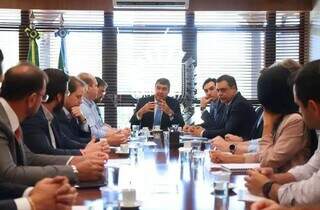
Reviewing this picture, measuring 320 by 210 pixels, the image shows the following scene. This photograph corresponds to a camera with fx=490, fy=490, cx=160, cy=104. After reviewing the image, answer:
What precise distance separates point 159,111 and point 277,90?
137 inches

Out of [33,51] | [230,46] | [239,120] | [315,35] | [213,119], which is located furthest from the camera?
[230,46]

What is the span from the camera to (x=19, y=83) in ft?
7.57

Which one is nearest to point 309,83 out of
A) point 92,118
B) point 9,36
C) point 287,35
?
point 92,118

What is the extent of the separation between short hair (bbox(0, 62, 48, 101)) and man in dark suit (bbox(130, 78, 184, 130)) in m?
3.59

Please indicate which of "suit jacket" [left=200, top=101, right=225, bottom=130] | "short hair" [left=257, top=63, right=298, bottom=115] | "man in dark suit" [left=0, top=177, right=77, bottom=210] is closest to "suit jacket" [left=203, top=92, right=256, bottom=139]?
"suit jacket" [left=200, top=101, right=225, bottom=130]

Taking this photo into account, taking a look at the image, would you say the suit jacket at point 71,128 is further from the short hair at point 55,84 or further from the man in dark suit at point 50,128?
the short hair at point 55,84

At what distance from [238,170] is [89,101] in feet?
9.31

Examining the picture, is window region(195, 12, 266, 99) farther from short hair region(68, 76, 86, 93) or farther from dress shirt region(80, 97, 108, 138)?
short hair region(68, 76, 86, 93)

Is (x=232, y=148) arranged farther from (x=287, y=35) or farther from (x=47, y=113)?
(x=287, y=35)

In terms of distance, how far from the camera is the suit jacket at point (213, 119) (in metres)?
5.72

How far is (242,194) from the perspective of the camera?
206 cm

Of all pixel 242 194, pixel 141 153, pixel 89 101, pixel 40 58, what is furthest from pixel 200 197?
pixel 40 58

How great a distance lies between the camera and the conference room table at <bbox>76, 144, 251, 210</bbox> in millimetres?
1923

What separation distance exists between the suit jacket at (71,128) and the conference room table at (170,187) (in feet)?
3.10
